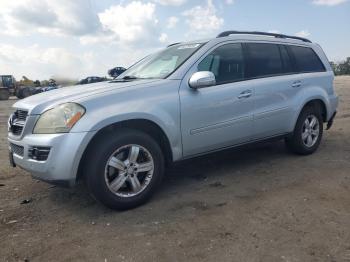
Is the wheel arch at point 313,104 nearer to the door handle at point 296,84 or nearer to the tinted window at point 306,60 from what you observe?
the door handle at point 296,84

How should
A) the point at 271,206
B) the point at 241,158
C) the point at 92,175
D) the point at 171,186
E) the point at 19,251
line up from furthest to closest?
the point at 241,158 → the point at 171,186 → the point at 271,206 → the point at 92,175 → the point at 19,251

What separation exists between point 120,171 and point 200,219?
0.90 m

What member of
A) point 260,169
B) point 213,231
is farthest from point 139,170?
point 260,169

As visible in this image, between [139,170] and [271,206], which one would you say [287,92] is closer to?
[271,206]

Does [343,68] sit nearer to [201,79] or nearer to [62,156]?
[201,79]

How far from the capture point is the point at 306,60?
5.72m

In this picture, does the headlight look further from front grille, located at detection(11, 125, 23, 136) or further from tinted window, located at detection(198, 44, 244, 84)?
tinted window, located at detection(198, 44, 244, 84)

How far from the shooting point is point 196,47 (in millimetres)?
4504

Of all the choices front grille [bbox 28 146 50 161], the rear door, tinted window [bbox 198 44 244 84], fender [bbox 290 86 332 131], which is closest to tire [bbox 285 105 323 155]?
fender [bbox 290 86 332 131]

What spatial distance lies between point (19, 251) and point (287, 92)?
3.90 meters

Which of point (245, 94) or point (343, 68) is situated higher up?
point (245, 94)

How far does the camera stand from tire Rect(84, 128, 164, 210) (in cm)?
350

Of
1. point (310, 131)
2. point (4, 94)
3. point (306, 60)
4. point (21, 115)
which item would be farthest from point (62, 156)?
point (4, 94)

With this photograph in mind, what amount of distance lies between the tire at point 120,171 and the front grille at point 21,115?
818mm
